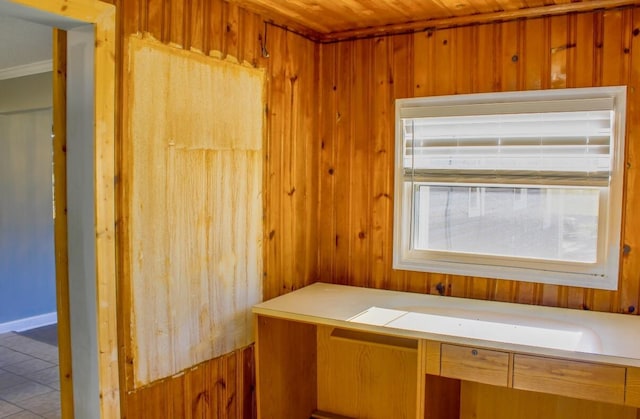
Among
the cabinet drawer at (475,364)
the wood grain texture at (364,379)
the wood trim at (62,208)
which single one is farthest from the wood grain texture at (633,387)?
the wood trim at (62,208)

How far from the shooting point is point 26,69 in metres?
4.38

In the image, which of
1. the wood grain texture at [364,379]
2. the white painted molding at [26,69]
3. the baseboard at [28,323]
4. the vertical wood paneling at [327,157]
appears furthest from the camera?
the baseboard at [28,323]

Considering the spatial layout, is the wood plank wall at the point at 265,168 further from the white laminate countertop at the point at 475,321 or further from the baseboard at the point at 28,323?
the baseboard at the point at 28,323

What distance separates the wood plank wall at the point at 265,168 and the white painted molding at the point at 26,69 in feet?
7.87

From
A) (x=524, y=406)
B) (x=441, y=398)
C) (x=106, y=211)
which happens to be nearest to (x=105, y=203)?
(x=106, y=211)

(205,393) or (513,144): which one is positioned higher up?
(513,144)

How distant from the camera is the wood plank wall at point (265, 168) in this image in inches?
81.6

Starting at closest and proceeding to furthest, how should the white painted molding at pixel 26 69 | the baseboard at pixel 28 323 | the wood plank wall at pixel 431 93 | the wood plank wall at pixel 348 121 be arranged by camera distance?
the wood plank wall at pixel 348 121 → the wood plank wall at pixel 431 93 → the white painted molding at pixel 26 69 → the baseboard at pixel 28 323

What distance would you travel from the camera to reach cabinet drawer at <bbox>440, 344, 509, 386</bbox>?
2131 millimetres

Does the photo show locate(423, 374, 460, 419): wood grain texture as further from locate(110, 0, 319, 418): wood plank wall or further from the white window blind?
the white window blind

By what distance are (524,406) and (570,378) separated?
2.40ft

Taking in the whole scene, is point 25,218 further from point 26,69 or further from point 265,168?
point 265,168

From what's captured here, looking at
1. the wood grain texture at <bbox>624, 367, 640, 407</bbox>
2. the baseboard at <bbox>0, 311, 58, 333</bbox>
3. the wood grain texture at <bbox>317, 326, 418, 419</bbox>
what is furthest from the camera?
the baseboard at <bbox>0, 311, 58, 333</bbox>

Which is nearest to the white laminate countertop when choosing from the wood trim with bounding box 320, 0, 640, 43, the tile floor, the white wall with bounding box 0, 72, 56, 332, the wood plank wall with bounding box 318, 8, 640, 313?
the wood plank wall with bounding box 318, 8, 640, 313
